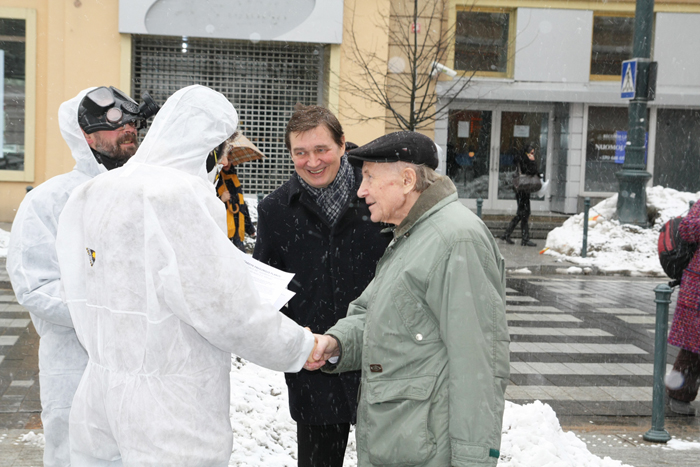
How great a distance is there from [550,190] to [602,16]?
4868mm

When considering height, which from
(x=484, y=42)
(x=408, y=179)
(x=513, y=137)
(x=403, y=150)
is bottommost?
(x=408, y=179)

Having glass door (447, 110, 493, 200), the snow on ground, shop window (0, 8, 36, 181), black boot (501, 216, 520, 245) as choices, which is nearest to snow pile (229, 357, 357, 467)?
the snow on ground

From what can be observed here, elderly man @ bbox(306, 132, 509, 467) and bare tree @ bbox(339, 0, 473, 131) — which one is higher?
bare tree @ bbox(339, 0, 473, 131)

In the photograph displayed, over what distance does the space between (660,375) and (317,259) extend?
3067mm

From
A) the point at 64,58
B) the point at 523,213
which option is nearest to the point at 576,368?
the point at 523,213

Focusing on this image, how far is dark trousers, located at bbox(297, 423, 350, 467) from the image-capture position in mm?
3527

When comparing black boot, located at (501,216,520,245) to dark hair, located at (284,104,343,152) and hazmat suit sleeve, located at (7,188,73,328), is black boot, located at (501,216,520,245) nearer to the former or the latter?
dark hair, located at (284,104,343,152)

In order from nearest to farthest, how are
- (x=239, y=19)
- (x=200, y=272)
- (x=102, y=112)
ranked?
(x=200, y=272) → (x=102, y=112) → (x=239, y=19)

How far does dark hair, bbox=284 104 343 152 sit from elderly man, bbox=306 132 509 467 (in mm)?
747

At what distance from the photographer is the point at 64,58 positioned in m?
16.9

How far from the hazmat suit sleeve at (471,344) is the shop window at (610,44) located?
64.7 ft


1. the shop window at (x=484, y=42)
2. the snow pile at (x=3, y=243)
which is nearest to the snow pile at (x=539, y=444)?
the snow pile at (x=3, y=243)

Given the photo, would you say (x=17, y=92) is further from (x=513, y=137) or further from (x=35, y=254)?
(x=35, y=254)

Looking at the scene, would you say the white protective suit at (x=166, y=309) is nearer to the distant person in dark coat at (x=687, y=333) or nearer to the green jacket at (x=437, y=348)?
the green jacket at (x=437, y=348)
